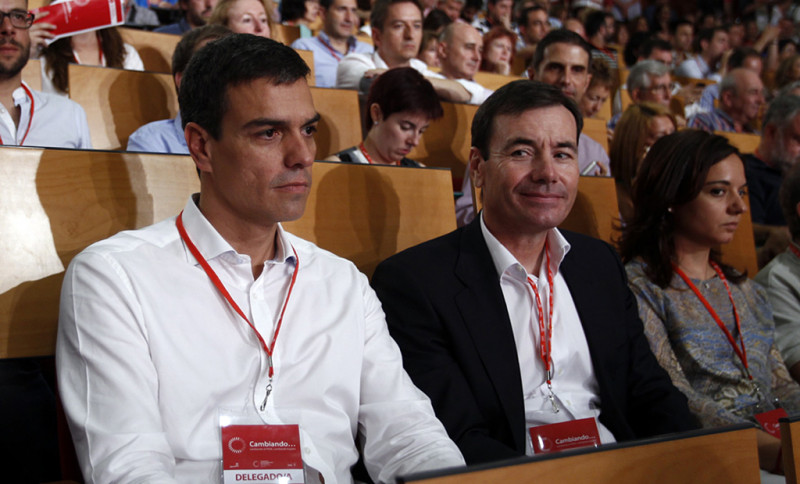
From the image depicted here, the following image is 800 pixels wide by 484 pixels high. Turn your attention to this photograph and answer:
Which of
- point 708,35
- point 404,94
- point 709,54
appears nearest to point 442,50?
point 404,94

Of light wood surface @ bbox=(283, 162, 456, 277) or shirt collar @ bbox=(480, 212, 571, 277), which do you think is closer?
shirt collar @ bbox=(480, 212, 571, 277)

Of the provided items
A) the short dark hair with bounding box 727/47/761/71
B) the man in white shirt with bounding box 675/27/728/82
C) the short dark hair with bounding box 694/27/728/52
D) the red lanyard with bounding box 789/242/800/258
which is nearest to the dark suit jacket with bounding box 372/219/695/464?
the red lanyard with bounding box 789/242/800/258

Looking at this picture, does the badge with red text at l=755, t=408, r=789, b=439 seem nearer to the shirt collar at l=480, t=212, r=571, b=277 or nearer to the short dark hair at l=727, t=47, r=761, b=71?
the shirt collar at l=480, t=212, r=571, b=277

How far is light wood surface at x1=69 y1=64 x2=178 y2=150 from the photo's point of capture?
2.56m

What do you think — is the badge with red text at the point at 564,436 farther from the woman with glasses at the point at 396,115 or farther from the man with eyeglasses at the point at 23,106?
the man with eyeglasses at the point at 23,106

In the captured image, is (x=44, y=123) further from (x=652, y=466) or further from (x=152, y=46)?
(x=652, y=466)

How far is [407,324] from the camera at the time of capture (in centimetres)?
150

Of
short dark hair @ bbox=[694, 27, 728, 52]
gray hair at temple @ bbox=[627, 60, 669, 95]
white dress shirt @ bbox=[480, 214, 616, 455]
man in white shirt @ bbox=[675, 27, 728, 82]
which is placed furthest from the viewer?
short dark hair @ bbox=[694, 27, 728, 52]

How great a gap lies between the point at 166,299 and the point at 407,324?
51 centimetres

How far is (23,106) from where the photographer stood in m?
2.26

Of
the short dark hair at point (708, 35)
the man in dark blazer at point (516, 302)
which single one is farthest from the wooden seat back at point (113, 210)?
the short dark hair at point (708, 35)

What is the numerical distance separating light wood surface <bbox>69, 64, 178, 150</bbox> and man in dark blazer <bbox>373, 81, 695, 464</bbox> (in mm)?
1445

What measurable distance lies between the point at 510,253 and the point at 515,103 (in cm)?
34

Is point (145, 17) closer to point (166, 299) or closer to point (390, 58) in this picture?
point (390, 58)
